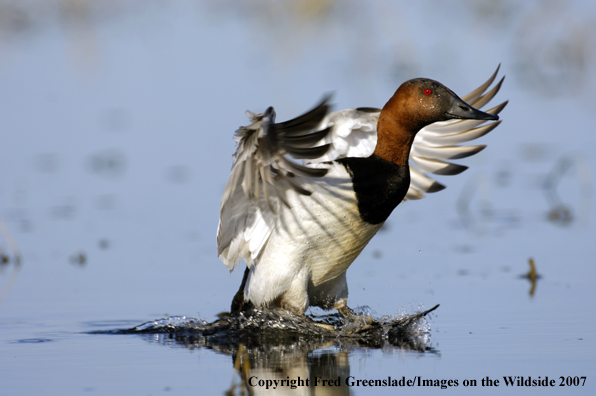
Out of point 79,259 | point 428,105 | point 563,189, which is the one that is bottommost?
point 79,259

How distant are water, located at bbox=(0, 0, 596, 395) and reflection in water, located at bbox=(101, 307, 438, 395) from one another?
0.10 feet

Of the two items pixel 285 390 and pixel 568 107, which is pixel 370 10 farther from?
pixel 285 390

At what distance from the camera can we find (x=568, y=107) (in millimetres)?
12039

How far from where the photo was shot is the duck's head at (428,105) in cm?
582

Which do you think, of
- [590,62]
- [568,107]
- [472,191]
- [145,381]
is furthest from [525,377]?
[590,62]

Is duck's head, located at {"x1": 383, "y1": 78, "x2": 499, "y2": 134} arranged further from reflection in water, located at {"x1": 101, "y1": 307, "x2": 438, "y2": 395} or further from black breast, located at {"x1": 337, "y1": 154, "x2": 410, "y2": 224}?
reflection in water, located at {"x1": 101, "y1": 307, "x2": 438, "y2": 395}

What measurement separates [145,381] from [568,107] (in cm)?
915

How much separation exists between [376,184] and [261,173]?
965 millimetres

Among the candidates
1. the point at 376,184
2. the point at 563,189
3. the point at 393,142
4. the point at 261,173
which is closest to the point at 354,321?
the point at 376,184

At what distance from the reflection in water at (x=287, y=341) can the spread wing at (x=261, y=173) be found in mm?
535

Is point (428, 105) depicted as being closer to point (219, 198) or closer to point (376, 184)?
point (376, 184)

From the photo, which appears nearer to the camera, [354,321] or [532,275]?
[354,321]

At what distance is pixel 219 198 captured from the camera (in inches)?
356

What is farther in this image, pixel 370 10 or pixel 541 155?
pixel 370 10
